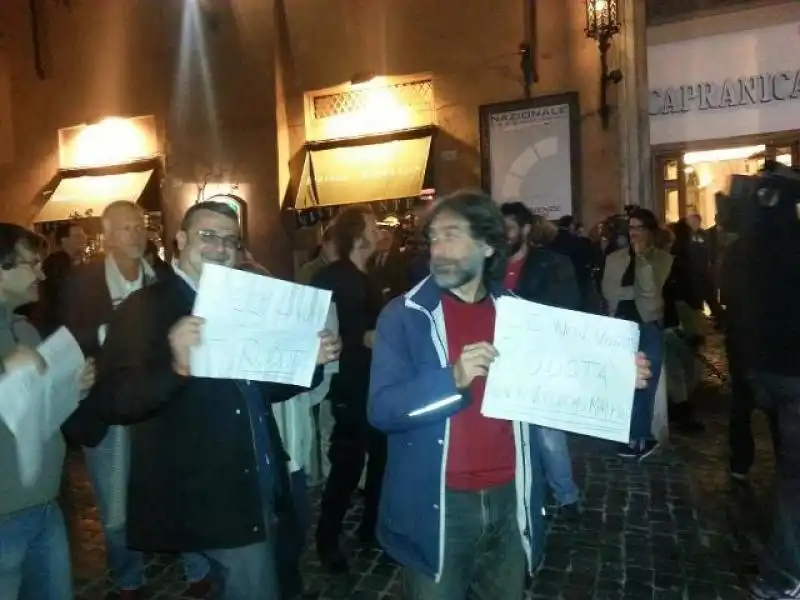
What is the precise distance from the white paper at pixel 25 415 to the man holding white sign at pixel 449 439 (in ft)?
3.75

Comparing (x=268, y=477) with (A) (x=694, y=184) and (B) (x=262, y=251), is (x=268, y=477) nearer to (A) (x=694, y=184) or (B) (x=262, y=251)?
(B) (x=262, y=251)

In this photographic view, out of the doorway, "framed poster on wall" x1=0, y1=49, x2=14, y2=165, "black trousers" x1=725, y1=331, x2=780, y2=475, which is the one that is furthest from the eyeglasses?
"framed poster on wall" x1=0, y1=49, x2=14, y2=165

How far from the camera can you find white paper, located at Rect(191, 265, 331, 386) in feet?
8.00

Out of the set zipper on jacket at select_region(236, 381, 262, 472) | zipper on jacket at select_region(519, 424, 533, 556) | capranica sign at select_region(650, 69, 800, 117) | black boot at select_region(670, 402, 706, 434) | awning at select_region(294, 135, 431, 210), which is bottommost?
black boot at select_region(670, 402, 706, 434)

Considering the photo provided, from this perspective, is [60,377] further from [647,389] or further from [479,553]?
[647,389]

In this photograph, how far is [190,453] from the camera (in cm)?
255

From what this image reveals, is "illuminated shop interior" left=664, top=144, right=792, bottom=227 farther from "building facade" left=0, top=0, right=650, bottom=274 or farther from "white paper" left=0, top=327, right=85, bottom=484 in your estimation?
"white paper" left=0, top=327, right=85, bottom=484

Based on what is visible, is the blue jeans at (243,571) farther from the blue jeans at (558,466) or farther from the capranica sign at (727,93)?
the capranica sign at (727,93)

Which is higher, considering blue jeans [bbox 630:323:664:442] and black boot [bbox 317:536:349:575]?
blue jeans [bbox 630:323:664:442]

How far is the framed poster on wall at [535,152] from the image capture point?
10.1 metres

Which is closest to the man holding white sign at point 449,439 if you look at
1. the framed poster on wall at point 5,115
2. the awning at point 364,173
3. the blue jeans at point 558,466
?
the blue jeans at point 558,466

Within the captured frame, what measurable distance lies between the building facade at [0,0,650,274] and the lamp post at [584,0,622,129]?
0.19 meters

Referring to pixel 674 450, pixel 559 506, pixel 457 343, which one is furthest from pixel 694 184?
pixel 457 343

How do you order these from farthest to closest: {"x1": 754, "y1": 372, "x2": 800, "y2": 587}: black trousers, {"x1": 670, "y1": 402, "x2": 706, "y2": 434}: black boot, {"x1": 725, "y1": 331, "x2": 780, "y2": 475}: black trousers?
{"x1": 670, "y1": 402, "x2": 706, "y2": 434}: black boot → {"x1": 725, "y1": 331, "x2": 780, "y2": 475}: black trousers → {"x1": 754, "y1": 372, "x2": 800, "y2": 587}: black trousers
